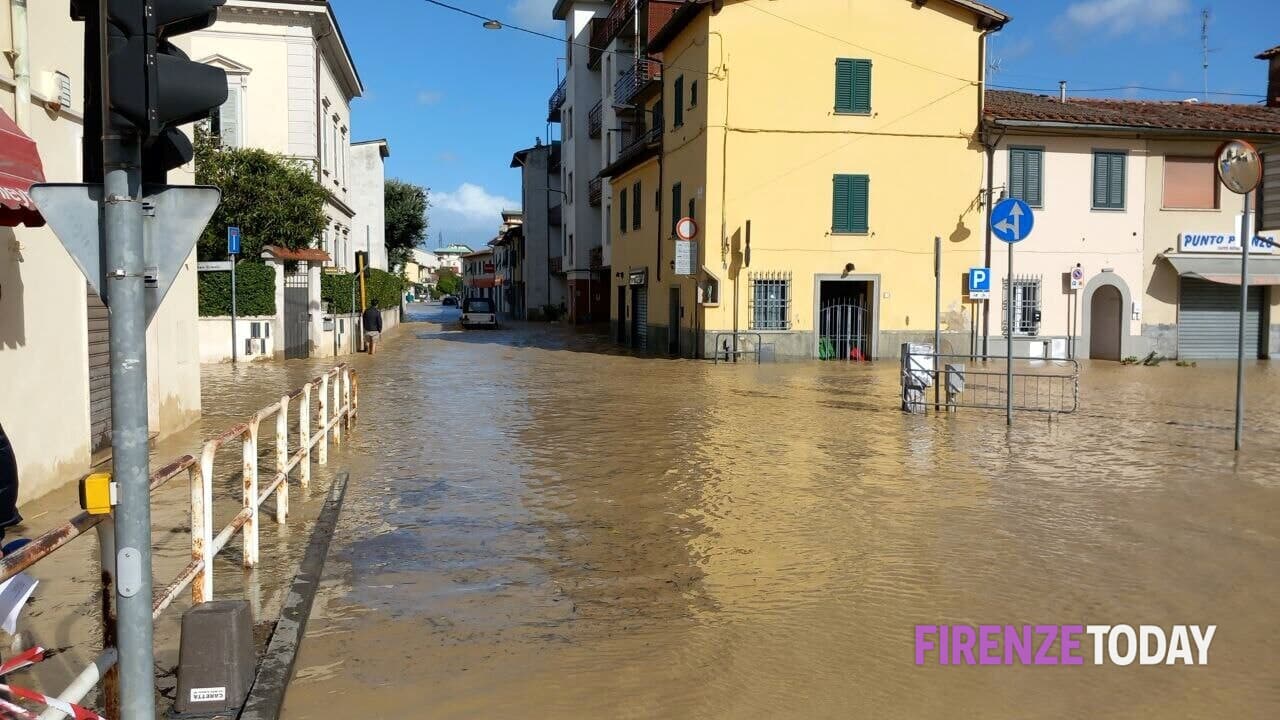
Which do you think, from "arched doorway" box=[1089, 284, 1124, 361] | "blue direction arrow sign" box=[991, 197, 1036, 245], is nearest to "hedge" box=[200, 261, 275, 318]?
"blue direction arrow sign" box=[991, 197, 1036, 245]

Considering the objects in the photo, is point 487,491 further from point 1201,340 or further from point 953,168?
point 1201,340

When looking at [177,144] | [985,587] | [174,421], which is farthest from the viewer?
[174,421]

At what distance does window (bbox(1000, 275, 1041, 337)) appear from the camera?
27969 mm

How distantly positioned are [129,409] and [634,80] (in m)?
37.7

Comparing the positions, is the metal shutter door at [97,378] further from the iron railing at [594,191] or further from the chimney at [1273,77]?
the iron railing at [594,191]

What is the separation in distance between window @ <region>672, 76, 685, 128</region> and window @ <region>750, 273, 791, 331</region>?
5.69 metres

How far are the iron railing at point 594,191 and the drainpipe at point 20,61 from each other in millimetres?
39719

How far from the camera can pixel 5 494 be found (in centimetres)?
534

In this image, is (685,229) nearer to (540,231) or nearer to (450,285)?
(540,231)

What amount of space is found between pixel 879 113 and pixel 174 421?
20.3 meters

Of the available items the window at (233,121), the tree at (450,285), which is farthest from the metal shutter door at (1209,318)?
the tree at (450,285)

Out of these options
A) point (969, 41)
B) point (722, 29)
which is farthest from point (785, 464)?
point (969, 41)

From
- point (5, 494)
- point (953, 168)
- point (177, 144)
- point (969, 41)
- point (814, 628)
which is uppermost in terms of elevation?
point (969, 41)

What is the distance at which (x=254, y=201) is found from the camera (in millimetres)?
26266
